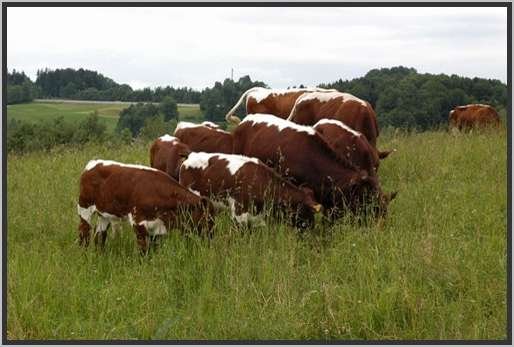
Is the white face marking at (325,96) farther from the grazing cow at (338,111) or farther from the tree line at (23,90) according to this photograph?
the tree line at (23,90)

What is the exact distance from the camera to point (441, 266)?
5.74 meters

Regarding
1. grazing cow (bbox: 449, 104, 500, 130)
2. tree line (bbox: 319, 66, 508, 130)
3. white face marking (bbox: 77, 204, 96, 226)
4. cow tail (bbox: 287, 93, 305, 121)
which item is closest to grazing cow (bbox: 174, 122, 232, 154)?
cow tail (bbox: 287, 93, 305, 121)

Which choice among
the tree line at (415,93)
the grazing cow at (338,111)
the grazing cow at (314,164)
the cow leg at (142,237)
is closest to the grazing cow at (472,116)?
the tree line at (415,93)

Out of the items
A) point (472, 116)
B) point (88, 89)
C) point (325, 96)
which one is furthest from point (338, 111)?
point (472, 116)

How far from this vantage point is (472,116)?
19406mm

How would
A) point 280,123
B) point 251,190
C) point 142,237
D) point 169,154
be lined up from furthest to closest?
point 169,154 < point 280,123 < point 251,190 < point 142,237

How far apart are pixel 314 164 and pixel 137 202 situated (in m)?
2.30

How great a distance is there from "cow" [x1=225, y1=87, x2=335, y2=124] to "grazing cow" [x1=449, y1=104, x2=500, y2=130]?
7759mm

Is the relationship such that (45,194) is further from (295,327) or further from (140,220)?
(295,327)

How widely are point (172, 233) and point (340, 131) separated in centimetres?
336

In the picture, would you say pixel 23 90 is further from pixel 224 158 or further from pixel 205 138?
pixel 224 158

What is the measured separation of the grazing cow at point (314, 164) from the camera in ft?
25.3

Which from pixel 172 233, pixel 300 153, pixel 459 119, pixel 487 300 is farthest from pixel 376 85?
pixel 487 300

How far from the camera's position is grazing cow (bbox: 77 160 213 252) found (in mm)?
7016
